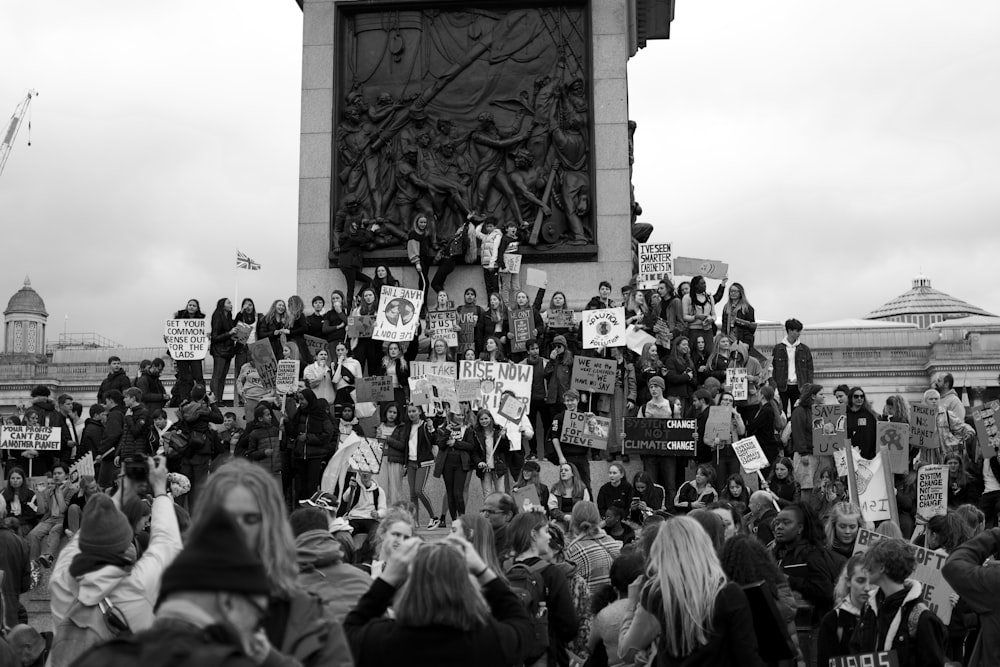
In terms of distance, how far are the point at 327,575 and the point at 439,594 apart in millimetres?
954

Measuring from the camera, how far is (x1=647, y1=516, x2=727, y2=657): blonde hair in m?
6.47

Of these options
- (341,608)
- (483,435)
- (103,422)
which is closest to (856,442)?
(483,435)

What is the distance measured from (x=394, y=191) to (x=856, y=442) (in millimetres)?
9263

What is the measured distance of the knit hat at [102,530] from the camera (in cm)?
662

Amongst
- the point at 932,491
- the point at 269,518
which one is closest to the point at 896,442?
the point at 932,491

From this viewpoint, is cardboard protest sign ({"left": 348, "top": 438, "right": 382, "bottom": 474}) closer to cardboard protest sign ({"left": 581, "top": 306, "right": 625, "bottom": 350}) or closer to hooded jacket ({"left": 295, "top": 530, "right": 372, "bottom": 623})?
cardboard protest sign ({"left": 581, "top": 306, "right": 625, "bottom": 350})

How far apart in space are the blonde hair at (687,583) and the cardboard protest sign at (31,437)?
15.1 meters

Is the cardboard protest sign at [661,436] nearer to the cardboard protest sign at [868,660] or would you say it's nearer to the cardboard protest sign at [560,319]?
the cardboard protest sign at [560,319]

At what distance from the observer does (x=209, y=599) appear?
156 inches

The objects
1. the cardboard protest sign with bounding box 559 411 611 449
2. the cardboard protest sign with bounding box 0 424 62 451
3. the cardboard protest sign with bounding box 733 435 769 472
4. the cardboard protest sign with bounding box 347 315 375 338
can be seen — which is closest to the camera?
the cardboard protest sign with bounding box 733 435 769 472

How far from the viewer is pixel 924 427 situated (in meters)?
17.7

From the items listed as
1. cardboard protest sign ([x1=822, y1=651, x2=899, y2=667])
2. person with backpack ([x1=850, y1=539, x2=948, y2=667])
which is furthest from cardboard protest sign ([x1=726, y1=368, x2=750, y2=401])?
cardboard protest sign ([x1=822, y1=651, x2=899, y2=667])

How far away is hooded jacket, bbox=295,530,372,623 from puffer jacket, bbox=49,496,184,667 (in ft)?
1.71

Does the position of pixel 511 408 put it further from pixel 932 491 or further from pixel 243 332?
pixel 932 491
